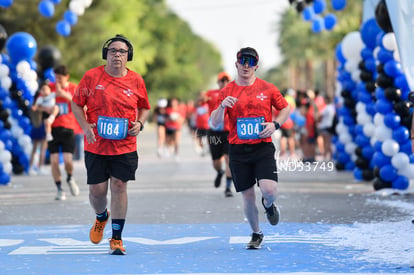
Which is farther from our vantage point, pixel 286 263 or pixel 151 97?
pixel 151 97

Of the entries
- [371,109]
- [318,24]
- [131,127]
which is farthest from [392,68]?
[318,24]

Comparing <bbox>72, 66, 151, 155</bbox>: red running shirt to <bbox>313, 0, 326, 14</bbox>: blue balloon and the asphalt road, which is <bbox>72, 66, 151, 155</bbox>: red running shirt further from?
<bbox>313, 0, 326, 14</bbox>: blue balloon

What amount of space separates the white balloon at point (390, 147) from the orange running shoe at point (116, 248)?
261 inches

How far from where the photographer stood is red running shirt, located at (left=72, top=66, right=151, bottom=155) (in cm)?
798

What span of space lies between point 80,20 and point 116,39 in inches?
1437

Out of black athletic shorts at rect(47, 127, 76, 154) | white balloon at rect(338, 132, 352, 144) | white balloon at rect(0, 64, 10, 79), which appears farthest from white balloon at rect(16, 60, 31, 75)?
white balloon at rect(338, 132, 352, 144)

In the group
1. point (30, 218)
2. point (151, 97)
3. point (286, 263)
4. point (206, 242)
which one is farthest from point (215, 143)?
point (151, 97)

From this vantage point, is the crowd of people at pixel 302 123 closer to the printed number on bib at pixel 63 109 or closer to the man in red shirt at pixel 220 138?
the man in red shirt at pixel 220 138

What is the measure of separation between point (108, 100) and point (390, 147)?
6.72 meters

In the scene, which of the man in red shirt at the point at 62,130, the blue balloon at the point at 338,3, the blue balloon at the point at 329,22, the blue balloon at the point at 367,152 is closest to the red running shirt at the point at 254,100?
the man in red shirt at the point at 62,130

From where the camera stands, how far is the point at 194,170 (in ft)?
69.7

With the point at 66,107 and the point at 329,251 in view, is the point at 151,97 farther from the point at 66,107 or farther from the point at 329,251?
the point at 329,251

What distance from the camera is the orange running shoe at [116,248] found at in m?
7.95

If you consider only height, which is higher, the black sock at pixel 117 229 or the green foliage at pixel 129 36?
the green foliage at pixel 129 36
